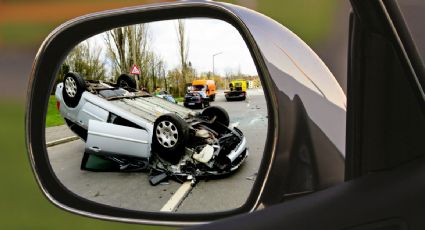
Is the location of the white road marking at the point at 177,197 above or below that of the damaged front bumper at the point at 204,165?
below

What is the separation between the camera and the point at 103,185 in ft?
4.29

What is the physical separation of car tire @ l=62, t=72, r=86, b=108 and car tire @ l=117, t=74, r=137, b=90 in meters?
0.14

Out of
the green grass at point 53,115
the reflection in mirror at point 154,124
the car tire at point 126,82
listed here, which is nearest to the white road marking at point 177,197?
the reflection in mirror at point 154,124

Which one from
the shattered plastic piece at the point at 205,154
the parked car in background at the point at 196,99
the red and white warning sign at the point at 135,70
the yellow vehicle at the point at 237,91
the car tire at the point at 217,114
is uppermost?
the red and white warning sign at the point at 135,70

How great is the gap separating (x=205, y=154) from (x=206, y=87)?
21 centimetres

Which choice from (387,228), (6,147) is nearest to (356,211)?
(387,228)

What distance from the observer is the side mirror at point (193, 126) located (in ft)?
3.61

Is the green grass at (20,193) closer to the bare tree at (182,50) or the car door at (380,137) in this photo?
the bare tree at (182,50)

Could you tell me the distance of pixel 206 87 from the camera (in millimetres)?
1102

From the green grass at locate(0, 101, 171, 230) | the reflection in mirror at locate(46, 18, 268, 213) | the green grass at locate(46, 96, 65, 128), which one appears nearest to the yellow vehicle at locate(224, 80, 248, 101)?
the reflection in mirror at locate(46, 18, 268, 213)

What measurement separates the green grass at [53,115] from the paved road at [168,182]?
0.02 meters

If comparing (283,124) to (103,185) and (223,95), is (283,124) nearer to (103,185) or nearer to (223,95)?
(223,95)

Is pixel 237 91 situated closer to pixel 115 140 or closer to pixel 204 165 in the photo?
pixel 204 165

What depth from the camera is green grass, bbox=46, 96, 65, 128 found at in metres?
1.33
